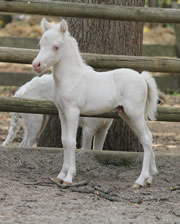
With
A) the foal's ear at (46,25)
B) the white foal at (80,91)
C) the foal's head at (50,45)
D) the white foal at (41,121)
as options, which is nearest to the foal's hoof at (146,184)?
the white foal at (80,91)

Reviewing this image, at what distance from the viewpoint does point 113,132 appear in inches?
239

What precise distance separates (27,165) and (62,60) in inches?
51.4

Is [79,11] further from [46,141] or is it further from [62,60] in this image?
[46,141]

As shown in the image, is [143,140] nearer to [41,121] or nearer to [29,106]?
[29,106]

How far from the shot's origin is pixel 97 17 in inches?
201

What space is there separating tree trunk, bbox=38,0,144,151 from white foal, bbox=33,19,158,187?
1330 millimetres

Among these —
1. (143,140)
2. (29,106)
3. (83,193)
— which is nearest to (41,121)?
(29,106)

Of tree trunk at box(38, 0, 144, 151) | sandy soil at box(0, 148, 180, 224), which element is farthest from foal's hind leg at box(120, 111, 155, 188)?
tree trunk at box(38, 0, 144, 151)

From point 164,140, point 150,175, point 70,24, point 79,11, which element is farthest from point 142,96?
point 164,140

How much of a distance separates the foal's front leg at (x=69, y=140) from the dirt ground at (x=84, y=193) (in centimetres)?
15

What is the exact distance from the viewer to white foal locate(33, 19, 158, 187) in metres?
4.38

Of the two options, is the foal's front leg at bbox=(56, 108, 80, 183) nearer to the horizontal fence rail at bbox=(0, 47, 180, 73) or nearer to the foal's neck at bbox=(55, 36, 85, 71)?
the foal's neck at bbox=(55, 36, 85, 71)

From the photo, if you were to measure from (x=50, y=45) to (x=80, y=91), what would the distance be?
0.53 metres

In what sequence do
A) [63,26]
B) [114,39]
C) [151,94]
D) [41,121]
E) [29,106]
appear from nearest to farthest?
1. [63,26]
2. [151,94]
3. [29,106]
4. [114,39]
5. [41,121]
